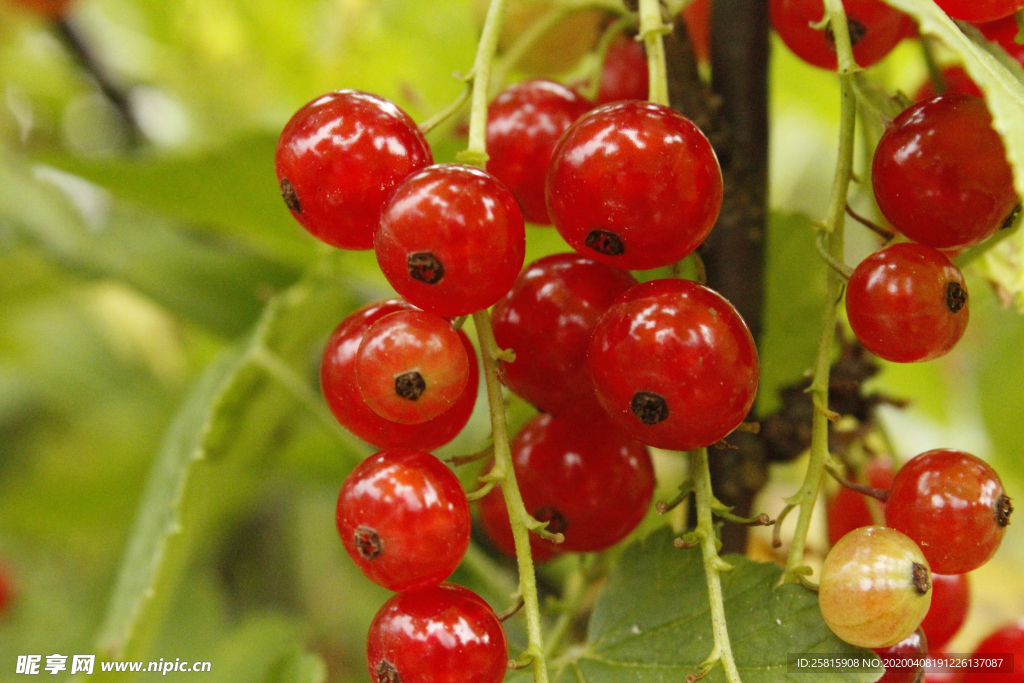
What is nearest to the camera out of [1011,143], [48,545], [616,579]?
[1011,143]

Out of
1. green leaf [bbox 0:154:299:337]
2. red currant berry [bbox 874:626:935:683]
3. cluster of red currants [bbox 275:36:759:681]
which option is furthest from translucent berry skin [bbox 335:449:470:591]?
green leaf [bbox 0:154:299:337]

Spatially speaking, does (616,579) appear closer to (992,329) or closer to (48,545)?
(992,329)

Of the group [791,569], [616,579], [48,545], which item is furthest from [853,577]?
[48,545]

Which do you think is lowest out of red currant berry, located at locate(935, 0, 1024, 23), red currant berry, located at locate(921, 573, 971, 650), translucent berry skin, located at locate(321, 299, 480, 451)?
red currant berry, located at locate(921, 573, 971, 650)

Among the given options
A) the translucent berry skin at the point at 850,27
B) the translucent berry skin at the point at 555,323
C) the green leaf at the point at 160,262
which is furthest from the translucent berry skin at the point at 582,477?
the green leaf at the point at 160,262

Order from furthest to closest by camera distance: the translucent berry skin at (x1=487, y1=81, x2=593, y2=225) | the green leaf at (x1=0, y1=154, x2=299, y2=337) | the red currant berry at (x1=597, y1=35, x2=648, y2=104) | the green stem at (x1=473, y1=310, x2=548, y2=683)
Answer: the green leaf at (x1=0, y1=154, x2=299, y2=337) < the red currant berry at (x1=597, y1=35, x2=648, y2=104) < the translucent berry skin at (x1=487, y1=81, x2=593, y2=225) < the green stem at (x1=473, y1=310, x2=548, y2=683)

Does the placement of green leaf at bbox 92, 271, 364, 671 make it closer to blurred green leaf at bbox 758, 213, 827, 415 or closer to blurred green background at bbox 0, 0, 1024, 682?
blurred green background at bbox 0, 0, 1024, 682
